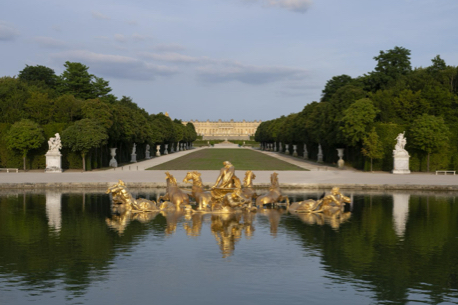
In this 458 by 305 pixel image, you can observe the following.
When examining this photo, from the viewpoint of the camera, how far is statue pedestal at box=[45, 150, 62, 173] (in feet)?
114

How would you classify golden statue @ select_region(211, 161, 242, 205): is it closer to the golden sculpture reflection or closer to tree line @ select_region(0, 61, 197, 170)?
the golden sculpture reflection

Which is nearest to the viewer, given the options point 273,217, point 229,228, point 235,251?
point 235,251

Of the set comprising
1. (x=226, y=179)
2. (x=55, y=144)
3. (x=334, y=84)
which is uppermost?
(x=334, y=84)

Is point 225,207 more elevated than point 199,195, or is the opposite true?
point 199,195

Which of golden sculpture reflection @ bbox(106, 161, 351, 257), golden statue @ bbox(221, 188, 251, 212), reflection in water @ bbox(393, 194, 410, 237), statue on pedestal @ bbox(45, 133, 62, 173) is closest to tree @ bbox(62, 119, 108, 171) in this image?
statue on pedestal @ bbox(45, 133, 62, 173)

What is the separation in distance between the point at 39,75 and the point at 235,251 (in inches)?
2616

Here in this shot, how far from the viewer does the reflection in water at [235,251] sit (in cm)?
835

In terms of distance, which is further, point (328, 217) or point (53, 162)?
point (53, 162)

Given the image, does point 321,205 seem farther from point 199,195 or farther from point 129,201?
point 129,201

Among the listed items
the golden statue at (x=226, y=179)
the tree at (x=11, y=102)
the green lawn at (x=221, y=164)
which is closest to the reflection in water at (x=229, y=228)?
the golden statue at (x=226, y=179)

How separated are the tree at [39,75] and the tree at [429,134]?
5065 cm

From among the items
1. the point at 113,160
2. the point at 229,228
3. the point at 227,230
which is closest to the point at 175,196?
the point at 229,228

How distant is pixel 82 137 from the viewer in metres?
35.6

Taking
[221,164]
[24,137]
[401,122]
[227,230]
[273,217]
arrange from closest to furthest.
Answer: [227,230]
[273,217]
[24,137]
[401,122]
[221,164]
